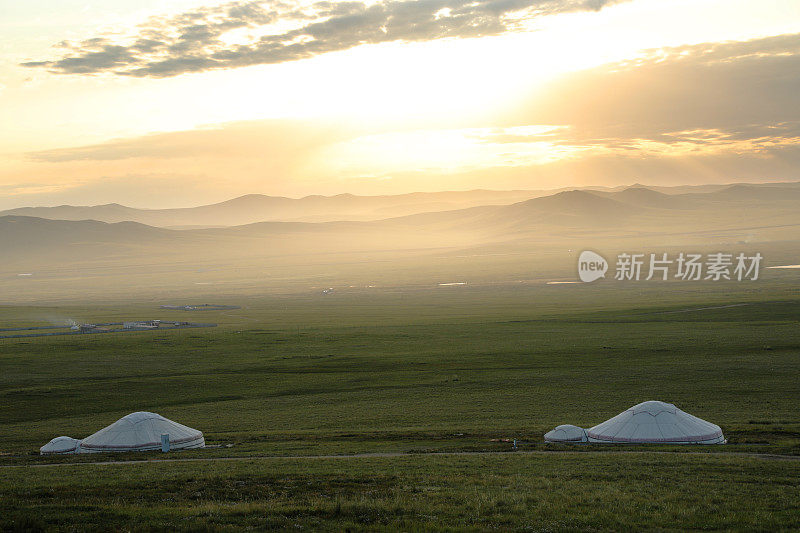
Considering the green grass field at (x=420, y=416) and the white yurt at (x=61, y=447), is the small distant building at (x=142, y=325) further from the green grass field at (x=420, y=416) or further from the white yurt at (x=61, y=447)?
the white yurt at (x=61, y=447)

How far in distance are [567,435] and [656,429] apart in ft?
14.9

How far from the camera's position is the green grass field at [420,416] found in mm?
19516

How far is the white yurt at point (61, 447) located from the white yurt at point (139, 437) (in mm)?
400

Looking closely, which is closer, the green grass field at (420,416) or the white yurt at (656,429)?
the green grass field at (420,416)

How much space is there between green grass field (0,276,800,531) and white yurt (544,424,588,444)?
1.09m

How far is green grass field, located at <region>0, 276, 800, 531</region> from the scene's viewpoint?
1952cm

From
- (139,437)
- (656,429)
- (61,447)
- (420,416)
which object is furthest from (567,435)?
(61,447)

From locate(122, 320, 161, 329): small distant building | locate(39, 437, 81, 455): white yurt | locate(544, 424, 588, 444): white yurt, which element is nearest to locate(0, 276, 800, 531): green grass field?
locate(544, 424, 588, 444): white yurt

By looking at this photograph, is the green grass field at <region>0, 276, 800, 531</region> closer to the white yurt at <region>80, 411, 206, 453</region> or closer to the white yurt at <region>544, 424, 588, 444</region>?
the white yurt at <region>544, 424, 588, 444</region>

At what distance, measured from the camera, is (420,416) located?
5006cm

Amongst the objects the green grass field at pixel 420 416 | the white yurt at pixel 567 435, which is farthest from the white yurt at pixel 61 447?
the white yurt at pixel 567 435

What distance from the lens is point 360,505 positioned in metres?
19.6

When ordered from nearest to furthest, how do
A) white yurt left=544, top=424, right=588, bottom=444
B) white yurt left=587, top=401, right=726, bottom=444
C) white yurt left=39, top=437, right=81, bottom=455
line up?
white yurt left=587, top=401, right=726, bottom=444 → white yurt left=544, top=424, right=588, bottom=444 → white yurt left=39, top=437, right=81, bottom=455

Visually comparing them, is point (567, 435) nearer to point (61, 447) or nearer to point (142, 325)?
point (61, 447)
